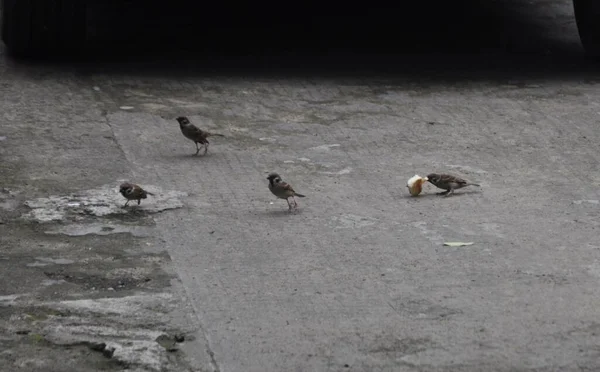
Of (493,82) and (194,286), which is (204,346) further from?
(493,82)

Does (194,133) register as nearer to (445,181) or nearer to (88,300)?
(445,181)

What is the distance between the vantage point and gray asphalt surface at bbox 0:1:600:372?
558 cm

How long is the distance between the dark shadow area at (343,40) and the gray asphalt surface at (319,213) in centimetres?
9

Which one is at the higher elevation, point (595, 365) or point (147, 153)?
point (595, 365)

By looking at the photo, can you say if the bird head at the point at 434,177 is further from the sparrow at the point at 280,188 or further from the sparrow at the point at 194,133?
the sparrow at the point at 194,133

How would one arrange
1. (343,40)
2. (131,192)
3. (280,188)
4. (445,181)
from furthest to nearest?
(343,40) → (445,181) → (280,188) → (131,192)

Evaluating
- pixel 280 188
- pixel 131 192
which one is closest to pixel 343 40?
pixel 280 188

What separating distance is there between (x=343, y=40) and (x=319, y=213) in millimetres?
5438

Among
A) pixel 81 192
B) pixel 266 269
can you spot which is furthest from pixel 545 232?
pixel 81 192

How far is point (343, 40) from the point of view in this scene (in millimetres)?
12781

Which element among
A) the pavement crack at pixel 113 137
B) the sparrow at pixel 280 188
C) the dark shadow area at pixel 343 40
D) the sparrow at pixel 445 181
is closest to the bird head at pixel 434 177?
the sparrow at pixel 445 181

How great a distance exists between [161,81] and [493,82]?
3.02m

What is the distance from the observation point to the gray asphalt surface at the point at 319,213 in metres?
5.58

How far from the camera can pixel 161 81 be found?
1102 cm
